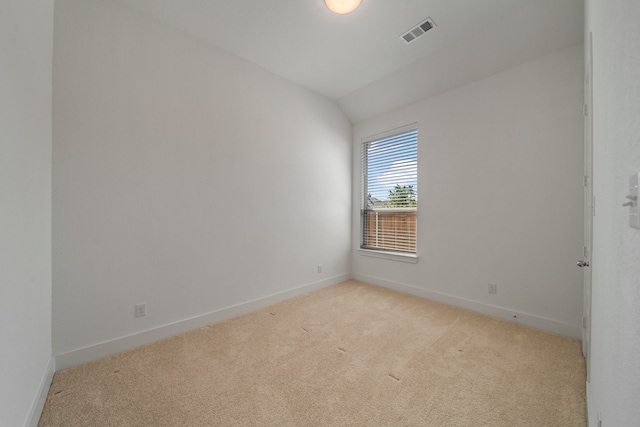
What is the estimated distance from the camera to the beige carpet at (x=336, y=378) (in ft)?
4.74

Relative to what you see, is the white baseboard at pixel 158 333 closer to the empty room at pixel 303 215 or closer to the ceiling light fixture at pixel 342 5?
the empty room at pixel 303 215

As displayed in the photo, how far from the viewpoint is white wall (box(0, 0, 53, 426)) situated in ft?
3.68

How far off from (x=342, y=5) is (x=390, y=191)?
240cm

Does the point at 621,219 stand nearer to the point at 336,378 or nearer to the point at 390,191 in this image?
the point at 336,378

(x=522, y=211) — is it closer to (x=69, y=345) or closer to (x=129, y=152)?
(x=129, y=152)

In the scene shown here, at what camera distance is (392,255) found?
367 cm

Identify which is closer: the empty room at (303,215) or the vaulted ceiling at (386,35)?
the empty room at (303,215)

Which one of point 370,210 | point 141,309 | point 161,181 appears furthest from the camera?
point 370,210

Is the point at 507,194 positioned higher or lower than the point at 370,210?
higher

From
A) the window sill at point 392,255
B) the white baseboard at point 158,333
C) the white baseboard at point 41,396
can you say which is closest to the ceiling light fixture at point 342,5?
the window sill at point 392,255

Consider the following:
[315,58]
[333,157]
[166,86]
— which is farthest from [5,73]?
[333,157]

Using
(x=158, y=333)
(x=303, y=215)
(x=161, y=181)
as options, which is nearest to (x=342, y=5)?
(x=161, y=181)

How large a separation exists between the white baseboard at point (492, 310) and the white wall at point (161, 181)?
1.39 metres

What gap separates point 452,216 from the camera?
3.10m
